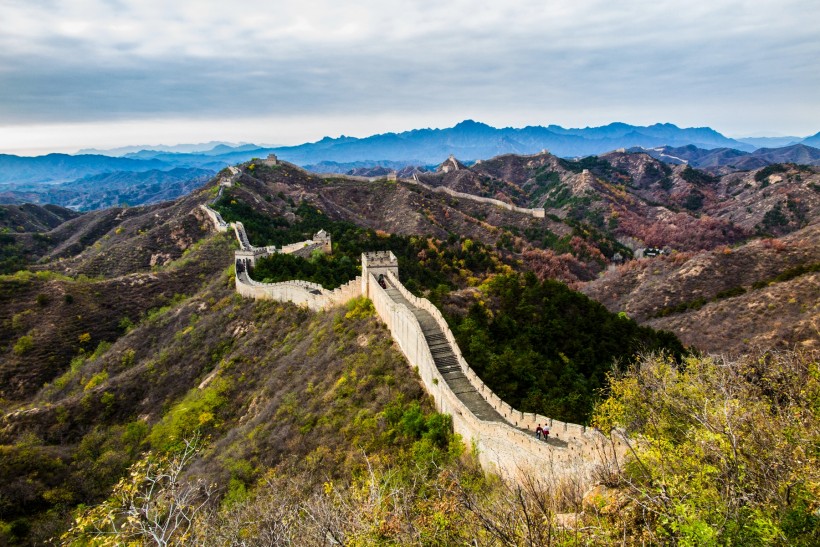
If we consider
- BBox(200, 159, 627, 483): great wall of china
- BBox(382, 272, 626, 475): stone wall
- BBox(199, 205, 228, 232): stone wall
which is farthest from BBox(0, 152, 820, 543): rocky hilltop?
BBox(199, 205, 228, 232): stone wall

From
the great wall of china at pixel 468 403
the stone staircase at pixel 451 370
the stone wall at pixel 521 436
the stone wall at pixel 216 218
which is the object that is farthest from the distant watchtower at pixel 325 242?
the stone wall at pixel 521 436

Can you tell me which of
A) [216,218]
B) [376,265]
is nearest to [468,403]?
[376,265]

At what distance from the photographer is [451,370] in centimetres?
2447

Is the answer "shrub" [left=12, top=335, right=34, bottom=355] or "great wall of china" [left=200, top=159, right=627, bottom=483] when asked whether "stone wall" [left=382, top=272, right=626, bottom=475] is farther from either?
"shrub" [left=12, top=335, right=34, bottom=355]

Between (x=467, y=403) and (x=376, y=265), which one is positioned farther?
(x=376, y=265)

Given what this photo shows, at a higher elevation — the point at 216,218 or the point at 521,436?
the point at 216,218

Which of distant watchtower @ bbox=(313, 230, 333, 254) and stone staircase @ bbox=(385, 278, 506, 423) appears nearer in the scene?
stone staircase @ bbox=(385, 278, 506, 423)

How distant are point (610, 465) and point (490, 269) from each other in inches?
2121

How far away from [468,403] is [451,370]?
285cm

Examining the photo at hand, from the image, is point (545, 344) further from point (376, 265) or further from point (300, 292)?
point (300, 292)

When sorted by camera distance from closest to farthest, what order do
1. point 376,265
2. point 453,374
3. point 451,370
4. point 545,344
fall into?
point 453,374
point 451,370
point 545,344
point 376,265

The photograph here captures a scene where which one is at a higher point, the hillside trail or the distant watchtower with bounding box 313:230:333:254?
the distant watchtower with bounding box 313:230:333:254

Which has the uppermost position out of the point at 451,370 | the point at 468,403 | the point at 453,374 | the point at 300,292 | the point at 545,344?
the point at 451,370

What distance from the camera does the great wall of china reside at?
15.7 metres
